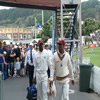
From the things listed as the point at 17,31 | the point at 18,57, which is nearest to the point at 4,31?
the point at 17,31

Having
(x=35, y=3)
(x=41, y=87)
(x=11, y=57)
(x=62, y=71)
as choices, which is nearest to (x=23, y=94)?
(x=41, y=87)

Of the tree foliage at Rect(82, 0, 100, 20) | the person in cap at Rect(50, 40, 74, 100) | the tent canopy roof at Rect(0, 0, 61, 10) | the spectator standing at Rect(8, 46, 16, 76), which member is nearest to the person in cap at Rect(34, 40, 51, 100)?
the person in cap at Rect(50, 40, 74, 100)

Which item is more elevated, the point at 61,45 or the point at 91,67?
the point at 61,45

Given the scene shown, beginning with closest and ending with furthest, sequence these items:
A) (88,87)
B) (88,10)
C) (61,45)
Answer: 1. (61,45)
2. (88,87)
3. (88,10)

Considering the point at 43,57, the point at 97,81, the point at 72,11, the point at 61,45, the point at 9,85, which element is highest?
the point at 72,11

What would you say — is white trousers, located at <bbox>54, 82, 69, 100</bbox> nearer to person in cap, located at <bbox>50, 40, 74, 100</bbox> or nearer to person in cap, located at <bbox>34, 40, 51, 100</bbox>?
person in cap, located at <bbox>50, 40, 74, 100</bbox>

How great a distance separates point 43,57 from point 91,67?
3043 mm

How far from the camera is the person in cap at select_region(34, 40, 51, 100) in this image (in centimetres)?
656

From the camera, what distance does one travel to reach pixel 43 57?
6.64m

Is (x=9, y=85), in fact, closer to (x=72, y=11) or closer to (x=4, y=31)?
(x=72, y=11)

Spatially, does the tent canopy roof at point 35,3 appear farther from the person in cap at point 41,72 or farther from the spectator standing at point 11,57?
the person in cap at point 41,72

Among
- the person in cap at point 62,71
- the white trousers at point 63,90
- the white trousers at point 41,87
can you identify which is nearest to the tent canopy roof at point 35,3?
the white trousers at point 41,87

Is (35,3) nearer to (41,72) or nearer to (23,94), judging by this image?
(23,94)

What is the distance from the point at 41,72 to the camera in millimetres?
6574
